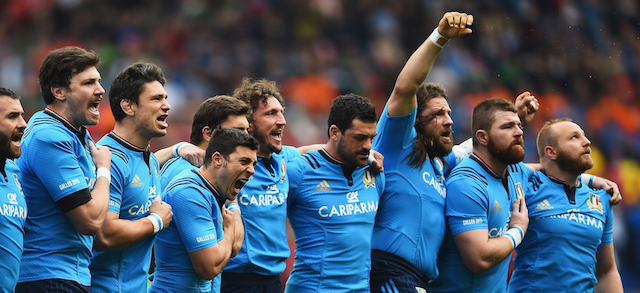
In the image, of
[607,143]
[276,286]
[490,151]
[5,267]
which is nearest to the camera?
[5,267]

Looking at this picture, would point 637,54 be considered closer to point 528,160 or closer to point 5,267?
point 528,160

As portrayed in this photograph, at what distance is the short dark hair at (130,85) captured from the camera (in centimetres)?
519

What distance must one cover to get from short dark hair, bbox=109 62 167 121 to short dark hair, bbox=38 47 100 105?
15.6 inches

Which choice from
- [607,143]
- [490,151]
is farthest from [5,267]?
[607,143]

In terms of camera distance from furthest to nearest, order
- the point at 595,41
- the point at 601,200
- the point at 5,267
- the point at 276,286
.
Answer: the point at 595,41
the point at 601,200
the point at 276,286
the point at 5,267

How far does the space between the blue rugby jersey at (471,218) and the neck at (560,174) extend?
0.84m

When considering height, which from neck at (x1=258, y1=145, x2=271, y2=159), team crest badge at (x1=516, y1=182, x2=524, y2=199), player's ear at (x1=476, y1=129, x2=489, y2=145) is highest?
player's ear at (x1=476, y1=129, x2=489, y2=145)

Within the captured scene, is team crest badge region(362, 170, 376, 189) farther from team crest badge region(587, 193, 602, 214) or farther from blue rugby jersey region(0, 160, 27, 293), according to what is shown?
blue rugby jersey region(0, 160, 27, 293)

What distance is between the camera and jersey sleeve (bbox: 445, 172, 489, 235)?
19.5 ft

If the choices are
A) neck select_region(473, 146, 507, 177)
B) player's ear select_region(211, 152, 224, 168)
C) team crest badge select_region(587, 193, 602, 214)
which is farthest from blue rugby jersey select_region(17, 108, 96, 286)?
team crest badge select_region(587, 193, 602, 214)

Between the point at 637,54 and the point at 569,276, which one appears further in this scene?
the point at 637,54

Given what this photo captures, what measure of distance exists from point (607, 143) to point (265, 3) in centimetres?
741

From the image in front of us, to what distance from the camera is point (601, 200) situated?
695 cm

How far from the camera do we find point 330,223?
18.7 feet
